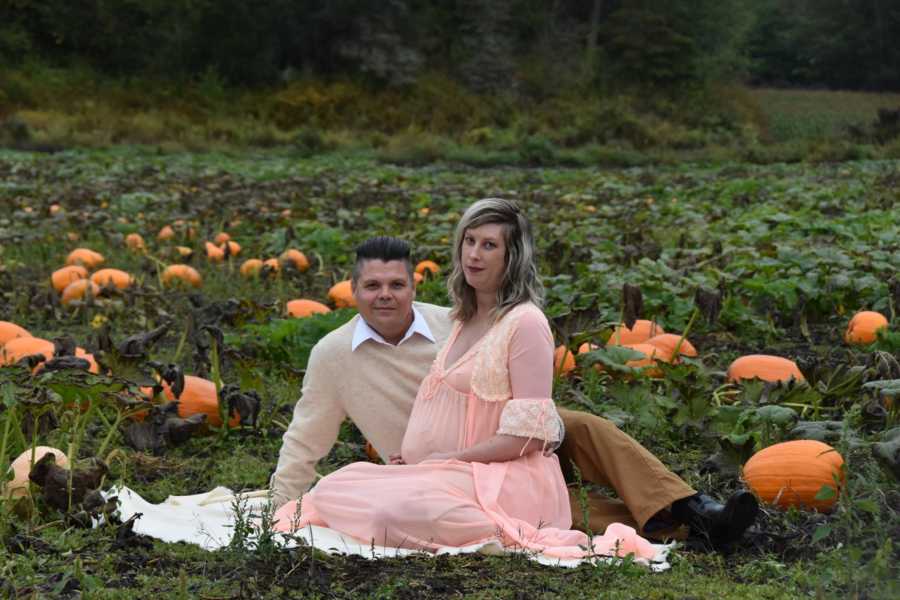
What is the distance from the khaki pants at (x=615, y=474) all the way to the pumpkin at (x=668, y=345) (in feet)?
5.18

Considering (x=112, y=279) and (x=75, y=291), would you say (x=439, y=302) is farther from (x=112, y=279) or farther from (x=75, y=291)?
(x=75, y=291)

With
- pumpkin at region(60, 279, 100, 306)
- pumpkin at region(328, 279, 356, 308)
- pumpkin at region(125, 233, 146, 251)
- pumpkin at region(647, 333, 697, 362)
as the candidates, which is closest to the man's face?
pumpkin at region(647, 333, 697, 362)

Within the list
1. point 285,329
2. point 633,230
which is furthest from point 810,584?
point 633,230

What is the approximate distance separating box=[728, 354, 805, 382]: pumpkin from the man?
144 cm

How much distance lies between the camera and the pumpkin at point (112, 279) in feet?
23.9

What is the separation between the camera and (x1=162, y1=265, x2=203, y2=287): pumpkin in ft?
26.1

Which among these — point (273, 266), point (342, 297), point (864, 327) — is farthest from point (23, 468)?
point (273, 266)

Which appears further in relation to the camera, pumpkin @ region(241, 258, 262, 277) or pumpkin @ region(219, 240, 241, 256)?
pumpkin @ region(219, 240, 241, 256)

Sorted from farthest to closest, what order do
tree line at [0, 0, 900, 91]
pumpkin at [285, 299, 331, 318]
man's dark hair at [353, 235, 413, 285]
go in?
tree line at [0, 0, 900, 91], pumpkin at [285, 299, 331, 318], man's dark hair at [353, 235, 413, 285]

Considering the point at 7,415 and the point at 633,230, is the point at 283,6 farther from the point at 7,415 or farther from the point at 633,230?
the point at 7,415

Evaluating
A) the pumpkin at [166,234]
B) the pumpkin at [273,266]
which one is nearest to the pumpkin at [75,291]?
the pumpkin at [273,266]

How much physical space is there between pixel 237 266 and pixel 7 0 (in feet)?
99.3

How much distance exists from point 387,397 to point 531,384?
2.25 feet

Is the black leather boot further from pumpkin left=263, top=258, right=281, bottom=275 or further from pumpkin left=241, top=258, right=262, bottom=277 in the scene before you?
pumpkin left=241, top=258, right=262, bottom=277
